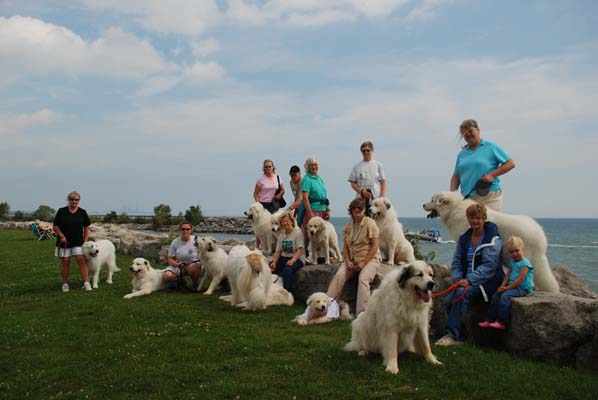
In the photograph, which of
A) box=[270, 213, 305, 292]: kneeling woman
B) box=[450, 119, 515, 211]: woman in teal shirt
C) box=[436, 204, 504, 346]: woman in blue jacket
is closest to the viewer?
box=[436, 204, 504, 346]: woman in blue jacket

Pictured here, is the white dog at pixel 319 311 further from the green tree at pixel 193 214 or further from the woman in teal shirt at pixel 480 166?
the green tree at pixel 193 214

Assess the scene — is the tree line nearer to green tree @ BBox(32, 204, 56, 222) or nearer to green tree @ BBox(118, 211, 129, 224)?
green tree @ BBox(32, 204, 56, 222)

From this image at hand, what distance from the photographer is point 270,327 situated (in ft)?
23.5

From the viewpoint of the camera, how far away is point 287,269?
9047 mm

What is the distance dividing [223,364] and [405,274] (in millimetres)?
2328

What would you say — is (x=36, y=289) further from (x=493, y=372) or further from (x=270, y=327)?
(x=493, y=372)

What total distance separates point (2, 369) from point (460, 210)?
6.46 m

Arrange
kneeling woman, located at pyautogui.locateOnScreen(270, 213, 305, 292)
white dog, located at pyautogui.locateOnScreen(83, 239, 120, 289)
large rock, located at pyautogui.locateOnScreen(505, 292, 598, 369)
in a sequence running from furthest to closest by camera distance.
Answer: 1. white dog, located at pyautogui.locateOnScreen(83, 239, 120, 289)
2. kneeling woman, located at pyautogui.locateOnScreen(270, 213, 305, 292)
3. large rock, located at pyautogui.locateOnScreen(505, 292, 598, 369)

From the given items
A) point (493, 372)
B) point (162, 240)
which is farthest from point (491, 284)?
point (162, 240)

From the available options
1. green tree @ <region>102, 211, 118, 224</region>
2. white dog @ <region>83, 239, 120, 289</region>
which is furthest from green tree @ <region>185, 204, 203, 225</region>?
white dog @ <region>83, 239, 120, 289</region>

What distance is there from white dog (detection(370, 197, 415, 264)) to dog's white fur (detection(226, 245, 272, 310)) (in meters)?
2.24

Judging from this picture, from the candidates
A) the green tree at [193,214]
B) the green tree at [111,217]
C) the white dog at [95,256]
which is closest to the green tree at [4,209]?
the green tree at [111,217]

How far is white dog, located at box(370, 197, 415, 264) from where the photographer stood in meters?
8.19

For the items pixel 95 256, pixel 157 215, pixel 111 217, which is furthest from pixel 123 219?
pixel 95 256
